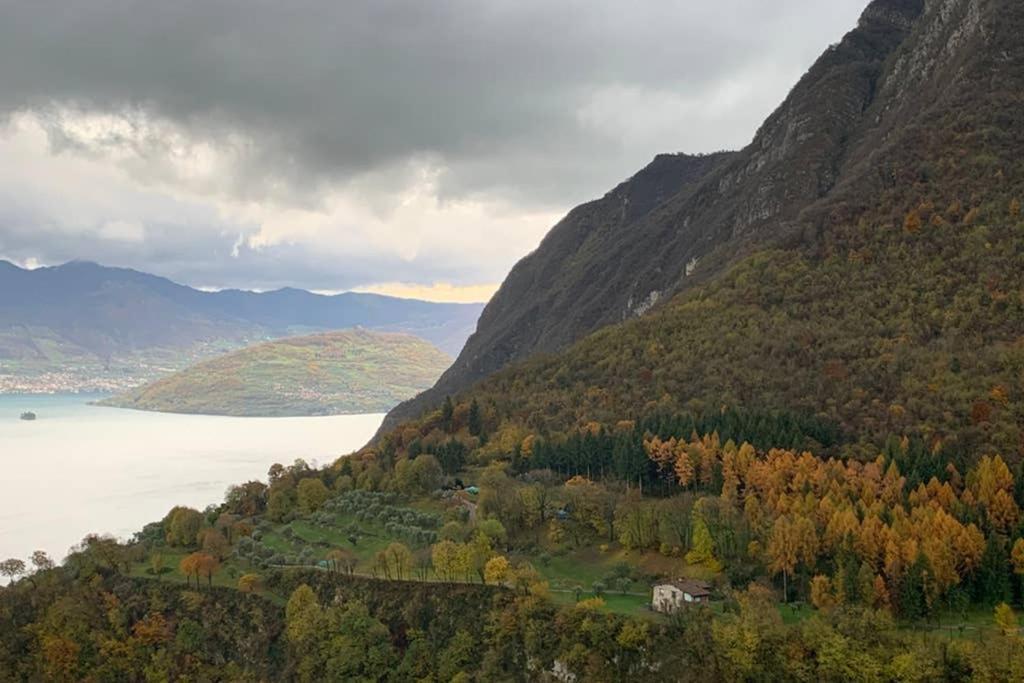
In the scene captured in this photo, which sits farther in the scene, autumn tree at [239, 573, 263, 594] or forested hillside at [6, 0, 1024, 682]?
autumn tree at [239, 573, 263, 594]

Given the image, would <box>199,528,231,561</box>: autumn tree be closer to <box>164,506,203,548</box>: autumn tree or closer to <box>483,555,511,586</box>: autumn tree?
<box>164,506,203,548</box>: autumn tree

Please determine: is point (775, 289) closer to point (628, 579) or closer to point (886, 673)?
point (628, 579)

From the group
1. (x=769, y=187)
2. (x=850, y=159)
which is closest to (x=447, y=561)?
(x=769, y=187)

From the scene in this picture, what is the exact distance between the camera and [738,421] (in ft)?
276

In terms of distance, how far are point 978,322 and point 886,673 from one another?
5587cm

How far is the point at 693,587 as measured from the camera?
181ft

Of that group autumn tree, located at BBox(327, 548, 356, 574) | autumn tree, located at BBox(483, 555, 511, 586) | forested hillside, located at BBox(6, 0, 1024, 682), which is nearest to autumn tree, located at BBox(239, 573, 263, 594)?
forested hillside, located at BBox(6, 0, 1024, 682)

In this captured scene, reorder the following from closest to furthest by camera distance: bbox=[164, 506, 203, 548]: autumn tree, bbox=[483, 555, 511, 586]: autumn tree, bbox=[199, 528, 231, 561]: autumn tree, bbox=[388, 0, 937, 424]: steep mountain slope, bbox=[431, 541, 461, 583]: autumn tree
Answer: bbox=[483, 555, 511, 586]: autumn tree, bbox=[431, 541, 461, 583]: autumn tree, bbox=[199, 528, 231, 561]: autumn tree, bbox=[164, 506, 203, 548]: autumn tree, bbox=[388, 0, 937, 424]: steep mountain slope

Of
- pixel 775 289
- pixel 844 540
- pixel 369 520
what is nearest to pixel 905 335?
pixel 775 289

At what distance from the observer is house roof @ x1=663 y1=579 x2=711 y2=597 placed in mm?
54375

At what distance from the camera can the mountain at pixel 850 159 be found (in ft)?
359

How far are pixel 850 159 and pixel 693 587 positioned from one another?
339ft

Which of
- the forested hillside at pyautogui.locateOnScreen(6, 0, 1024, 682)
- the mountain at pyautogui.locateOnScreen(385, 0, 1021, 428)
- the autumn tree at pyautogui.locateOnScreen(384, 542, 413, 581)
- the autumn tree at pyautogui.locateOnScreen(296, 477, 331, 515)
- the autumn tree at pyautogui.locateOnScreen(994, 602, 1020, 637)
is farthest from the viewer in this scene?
the mountain at pyautogui.locateOnScreen(385, 0, 1021, 428)

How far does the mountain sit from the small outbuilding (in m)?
68.8
